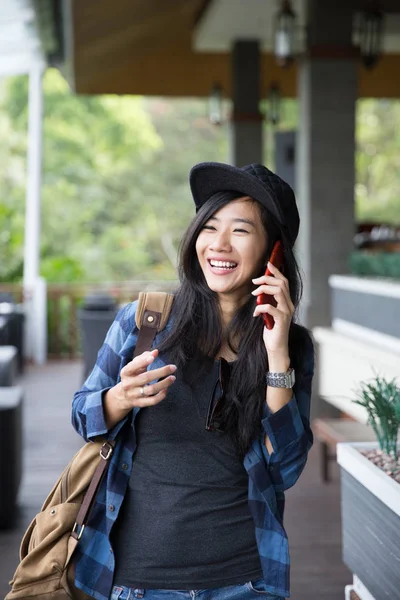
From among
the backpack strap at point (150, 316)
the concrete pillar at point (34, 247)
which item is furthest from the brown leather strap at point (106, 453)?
the concrete pillar at point (34, 247)

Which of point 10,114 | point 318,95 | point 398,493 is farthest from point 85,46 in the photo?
point 10,114

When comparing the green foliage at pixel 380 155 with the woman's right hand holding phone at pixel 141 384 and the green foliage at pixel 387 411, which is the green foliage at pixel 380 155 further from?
the woman's right hand holding phone at pixel 141 384

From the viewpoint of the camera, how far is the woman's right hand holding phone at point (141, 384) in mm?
1611

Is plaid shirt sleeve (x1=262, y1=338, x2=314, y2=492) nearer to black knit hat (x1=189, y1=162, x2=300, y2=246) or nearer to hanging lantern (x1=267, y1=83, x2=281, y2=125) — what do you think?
black knit hat (x1=189, y1=162, x2=300, y2=246)

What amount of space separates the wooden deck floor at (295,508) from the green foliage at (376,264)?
50.4 inches

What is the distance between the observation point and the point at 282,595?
1754 millimetres

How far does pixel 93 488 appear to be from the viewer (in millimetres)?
1787

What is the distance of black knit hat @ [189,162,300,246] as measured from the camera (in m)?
1.78

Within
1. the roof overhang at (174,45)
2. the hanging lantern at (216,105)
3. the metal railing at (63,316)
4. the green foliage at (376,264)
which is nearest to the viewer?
the green foliage at (376,264)

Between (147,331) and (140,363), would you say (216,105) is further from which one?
(140,363)

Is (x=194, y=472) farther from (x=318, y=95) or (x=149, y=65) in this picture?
(x=149, y=65)

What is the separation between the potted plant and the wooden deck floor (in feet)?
3.31

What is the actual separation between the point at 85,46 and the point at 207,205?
788 centimetres

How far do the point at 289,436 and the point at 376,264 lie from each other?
453cm
